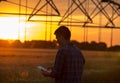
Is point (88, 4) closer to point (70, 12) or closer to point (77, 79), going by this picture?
point (70, 12)

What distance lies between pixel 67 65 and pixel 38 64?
1748 centimetres

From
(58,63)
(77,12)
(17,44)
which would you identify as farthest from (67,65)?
(77,12)

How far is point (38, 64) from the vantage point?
81.5 feet

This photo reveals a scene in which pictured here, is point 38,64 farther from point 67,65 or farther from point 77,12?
point 67,65

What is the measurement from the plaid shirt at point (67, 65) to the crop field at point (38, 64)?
923 cm

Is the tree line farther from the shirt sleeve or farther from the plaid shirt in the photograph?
the shirt sleeve

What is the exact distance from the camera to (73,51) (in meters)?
7.44

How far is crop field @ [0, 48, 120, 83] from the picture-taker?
1819 centimetres

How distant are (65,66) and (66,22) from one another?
1916cm

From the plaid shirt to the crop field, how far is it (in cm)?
923

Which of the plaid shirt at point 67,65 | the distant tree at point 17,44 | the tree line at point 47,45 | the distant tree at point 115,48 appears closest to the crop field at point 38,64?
the distant tree at point 115,48

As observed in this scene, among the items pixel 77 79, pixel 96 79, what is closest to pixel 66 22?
pixel 96 79

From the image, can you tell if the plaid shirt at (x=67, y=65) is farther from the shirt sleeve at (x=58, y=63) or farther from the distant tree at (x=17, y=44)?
the distant tree at (x=17, y=44)

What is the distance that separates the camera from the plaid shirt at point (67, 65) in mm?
7340
